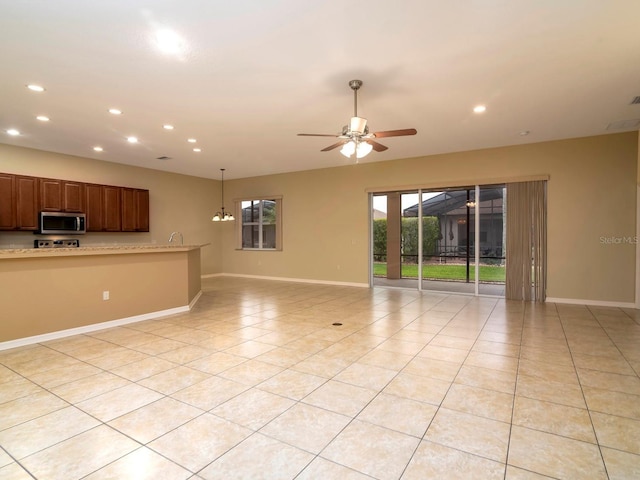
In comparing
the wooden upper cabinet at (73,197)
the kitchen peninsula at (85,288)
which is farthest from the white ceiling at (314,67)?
the kitchen peninsula at (85,288)

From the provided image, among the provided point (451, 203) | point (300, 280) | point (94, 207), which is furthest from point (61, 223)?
point (451, 203)

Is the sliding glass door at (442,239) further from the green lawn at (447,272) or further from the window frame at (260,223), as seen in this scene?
the window frame at (260,223)

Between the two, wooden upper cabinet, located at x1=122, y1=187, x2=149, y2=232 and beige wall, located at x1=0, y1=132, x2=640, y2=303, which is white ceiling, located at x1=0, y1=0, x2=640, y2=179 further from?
wooden upper cabinet, located at x1=122, y1=187, x2=149, y2=232

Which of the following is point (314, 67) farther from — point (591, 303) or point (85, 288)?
point (591, 303)

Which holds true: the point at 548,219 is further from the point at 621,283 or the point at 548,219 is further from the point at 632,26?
the point at 632,26

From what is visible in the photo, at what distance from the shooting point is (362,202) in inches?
311

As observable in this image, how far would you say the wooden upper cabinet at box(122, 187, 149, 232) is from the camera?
7.48 meters

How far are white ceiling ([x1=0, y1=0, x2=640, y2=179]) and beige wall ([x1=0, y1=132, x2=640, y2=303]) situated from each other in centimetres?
58

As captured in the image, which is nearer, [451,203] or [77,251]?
[77,251]

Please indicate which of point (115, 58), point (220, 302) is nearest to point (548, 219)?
point (220, 302)

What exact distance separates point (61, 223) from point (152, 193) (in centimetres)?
222

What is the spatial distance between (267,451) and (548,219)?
20.5 ft

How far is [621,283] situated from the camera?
562 cm

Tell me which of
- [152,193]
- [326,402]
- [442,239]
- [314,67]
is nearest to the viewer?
[326,402]
